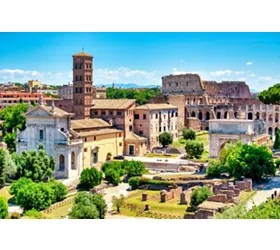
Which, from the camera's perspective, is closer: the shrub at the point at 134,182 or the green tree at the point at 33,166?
the green tree at the point at 33,166

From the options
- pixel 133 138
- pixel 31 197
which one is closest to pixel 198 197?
pixel 31 197

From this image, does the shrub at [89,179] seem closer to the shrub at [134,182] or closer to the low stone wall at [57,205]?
the shrub at [134,182]

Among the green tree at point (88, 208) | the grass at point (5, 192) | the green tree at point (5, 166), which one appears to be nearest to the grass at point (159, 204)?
the green tree at point (88, 208)

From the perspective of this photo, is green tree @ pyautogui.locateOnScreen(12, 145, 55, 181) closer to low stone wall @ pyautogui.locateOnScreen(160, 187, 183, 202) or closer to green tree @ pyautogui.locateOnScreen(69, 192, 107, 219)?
green tree @ pyautogui.locateOnScreen(69, 192, 107, 219)

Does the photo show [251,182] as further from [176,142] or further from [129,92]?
[129,92]

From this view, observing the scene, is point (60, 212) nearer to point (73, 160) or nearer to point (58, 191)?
point (58, 191)

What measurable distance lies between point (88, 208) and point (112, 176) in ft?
30.7

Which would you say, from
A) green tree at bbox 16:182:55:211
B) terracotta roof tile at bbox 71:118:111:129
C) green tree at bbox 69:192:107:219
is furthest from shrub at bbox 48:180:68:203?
terracotta roof tile at bbox 71:118:111:129

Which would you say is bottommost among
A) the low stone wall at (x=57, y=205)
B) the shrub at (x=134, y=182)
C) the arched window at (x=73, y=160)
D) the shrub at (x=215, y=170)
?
the low stone wall at (x=57, y=205)

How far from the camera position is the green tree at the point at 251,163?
81.1 ft

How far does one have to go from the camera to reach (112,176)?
27469mm

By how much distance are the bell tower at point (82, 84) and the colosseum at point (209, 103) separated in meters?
10.0

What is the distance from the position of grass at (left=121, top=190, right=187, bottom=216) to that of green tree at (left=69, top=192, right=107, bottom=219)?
6.60ft

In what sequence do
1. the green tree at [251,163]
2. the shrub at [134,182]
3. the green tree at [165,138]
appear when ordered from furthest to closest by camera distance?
the green tree at [165,138]
the shrub at [134,182]
the green tree at [251,163]
